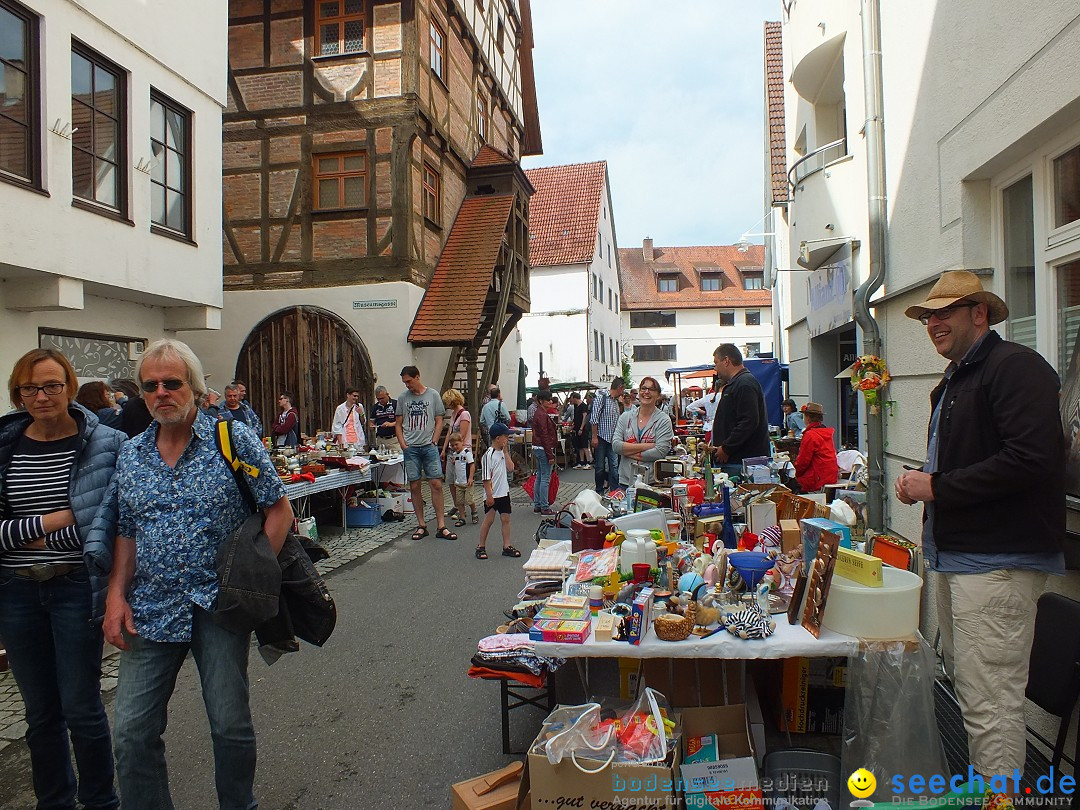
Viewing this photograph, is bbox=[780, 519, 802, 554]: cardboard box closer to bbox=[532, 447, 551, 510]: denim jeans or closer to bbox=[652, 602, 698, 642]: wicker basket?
bbox=[652, 602, 698, 642]: wicker basket

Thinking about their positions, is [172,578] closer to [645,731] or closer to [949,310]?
[645,731]

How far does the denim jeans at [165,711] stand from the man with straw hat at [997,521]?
2.59 metres

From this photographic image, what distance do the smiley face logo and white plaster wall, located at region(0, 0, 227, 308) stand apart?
27.0ft

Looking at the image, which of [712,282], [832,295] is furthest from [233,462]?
[712,282]

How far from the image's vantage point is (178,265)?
9.80 metres

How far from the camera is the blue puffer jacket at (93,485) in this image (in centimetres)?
265

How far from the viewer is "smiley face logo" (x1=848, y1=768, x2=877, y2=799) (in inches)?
107

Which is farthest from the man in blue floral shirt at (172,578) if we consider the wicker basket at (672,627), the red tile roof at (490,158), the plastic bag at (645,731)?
the red tile roof at (490,158)

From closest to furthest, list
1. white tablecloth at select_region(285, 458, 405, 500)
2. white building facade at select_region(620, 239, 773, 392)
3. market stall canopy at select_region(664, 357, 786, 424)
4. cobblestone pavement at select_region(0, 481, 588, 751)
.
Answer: cobblestone pavement at select_region(0, 481, 588, 751)
white tablecloth at select_region(285, 458, 405, 500)
market stall canopy at select_region(664, 357, 786, 424)
white building facade at select_region(620, 239, 773, 392)

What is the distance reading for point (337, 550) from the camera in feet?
26.7

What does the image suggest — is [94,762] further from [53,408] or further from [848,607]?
[848,607]

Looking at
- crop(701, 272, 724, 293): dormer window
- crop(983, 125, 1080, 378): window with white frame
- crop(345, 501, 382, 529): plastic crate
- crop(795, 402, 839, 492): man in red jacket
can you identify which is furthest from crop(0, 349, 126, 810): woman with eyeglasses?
crop(701, 272, 724, 293): dormer window

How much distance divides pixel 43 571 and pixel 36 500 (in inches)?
11.1

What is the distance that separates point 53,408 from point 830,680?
3598 millimetres
